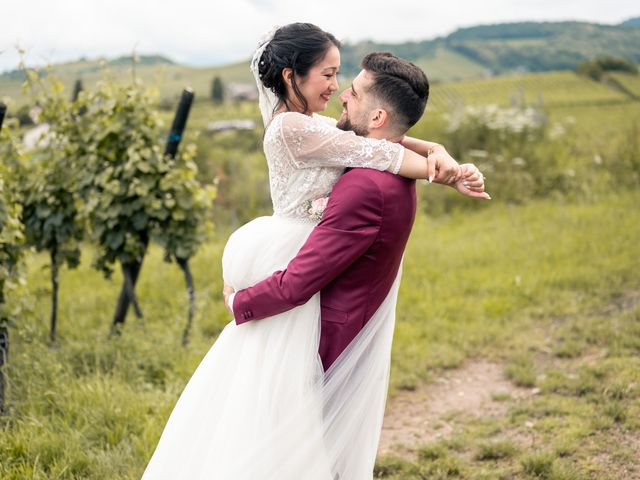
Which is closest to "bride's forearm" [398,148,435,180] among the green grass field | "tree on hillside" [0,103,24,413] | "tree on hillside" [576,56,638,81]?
"tree on hillside" [0,103,24,413]

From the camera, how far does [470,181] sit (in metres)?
2.43

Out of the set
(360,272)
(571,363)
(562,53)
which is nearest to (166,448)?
(360,272)

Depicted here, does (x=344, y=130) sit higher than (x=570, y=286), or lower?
higher

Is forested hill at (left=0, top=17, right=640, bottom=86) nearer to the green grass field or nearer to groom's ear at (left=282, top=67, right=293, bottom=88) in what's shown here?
groom's ear at (left=282, top=67, right=293, bottom=88)

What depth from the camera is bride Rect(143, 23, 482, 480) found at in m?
2.41

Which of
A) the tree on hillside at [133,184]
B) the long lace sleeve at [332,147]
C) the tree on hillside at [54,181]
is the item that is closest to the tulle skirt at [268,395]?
the long lace sleeve at [332,147]

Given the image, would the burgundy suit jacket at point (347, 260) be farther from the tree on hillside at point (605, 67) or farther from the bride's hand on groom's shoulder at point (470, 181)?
the tree on hillside at point (605, 67)

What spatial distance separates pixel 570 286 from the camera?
6910 mm

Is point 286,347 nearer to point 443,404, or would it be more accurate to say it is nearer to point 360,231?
point 360,231

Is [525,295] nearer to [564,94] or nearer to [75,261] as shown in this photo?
[75,261]

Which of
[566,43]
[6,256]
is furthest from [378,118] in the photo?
[566,43]

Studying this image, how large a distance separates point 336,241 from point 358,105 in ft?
1.83

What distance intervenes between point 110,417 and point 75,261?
2513 mm

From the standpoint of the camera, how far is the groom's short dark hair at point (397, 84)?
234cm
